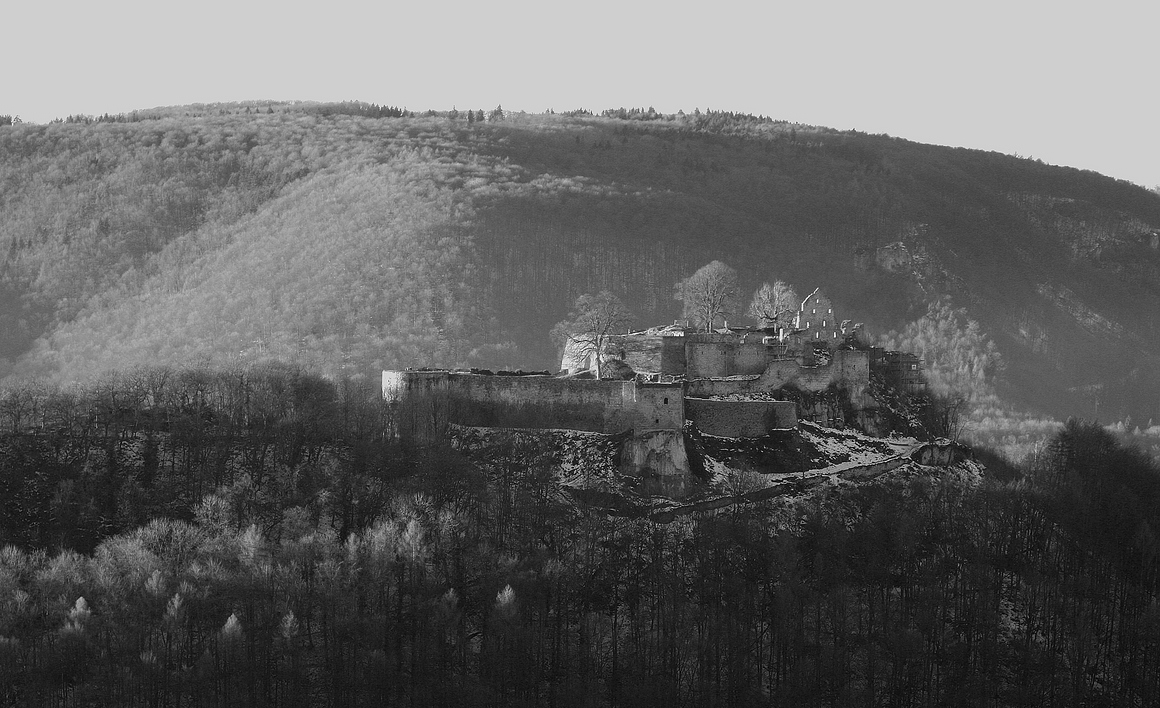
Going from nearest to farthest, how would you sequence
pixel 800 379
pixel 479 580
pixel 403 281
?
pixel 479 580, pixel 800 379, pixel 403 281

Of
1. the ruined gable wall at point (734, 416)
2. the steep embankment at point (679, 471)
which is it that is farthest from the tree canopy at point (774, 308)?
the steep embankment at point (679, 471)

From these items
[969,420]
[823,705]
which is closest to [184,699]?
[823,705]

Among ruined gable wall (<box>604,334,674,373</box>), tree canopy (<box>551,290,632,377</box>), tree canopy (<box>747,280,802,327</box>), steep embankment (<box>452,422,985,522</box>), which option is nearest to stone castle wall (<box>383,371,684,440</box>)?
steep embankment (<box>452,422,985,522</box>)

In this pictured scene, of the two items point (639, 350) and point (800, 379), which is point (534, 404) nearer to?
point (639, 350)

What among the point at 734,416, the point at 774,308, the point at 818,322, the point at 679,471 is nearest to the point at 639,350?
the point at 734,416

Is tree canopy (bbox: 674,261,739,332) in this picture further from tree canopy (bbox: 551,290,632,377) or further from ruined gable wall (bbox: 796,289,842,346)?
ruined gable wall (bbox: 796,289,842,346)

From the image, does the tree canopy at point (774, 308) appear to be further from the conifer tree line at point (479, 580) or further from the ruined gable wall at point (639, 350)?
the conifer tree line at point (479, 580)

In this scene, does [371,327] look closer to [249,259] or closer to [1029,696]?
[249,259]
